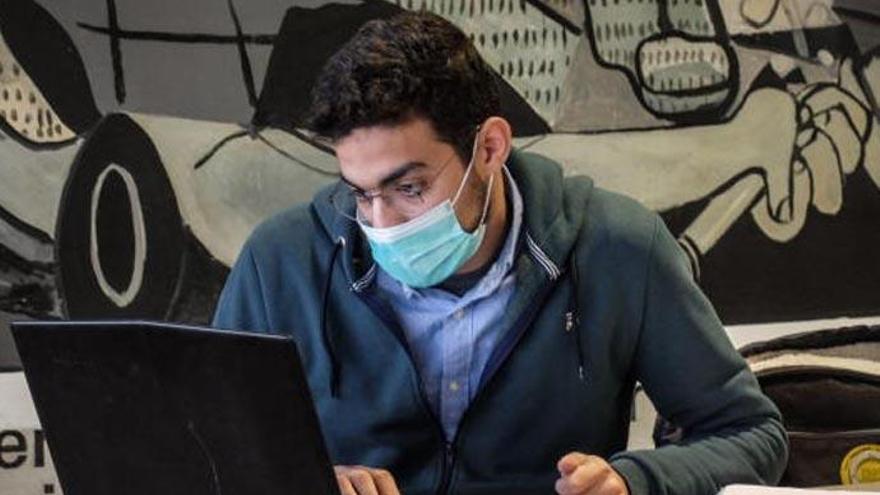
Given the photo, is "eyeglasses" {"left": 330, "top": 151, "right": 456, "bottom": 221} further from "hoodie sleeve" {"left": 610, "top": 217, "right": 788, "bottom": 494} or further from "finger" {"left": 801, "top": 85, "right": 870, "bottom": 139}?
"finger" {"left": 801, "top": 85, "right": 870, "bottom": 139}

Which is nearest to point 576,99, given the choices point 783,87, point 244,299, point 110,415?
point 783,87

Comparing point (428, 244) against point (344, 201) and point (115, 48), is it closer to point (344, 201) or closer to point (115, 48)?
point (344, 201)

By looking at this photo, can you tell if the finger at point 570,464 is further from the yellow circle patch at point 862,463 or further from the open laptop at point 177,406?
the yellow circle patch at point 862,463

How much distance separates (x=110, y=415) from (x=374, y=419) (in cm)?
53

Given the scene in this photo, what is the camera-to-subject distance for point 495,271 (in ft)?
5.36

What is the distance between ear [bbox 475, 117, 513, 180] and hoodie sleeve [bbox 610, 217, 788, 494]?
234 millimetres

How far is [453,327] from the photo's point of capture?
1.62 m

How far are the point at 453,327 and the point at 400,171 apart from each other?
0.79ft

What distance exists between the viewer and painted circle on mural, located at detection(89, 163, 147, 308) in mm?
2396

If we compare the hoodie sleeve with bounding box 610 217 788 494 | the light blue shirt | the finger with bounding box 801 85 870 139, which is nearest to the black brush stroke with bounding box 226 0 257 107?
the light blue shirt

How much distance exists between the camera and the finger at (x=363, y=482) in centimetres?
128

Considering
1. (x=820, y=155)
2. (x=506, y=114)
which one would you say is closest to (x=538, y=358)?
(x=506, y=114)

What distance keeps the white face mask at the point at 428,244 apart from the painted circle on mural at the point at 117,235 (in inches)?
36.9

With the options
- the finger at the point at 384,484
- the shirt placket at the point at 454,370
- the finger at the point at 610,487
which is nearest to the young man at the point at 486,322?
the shirt placket at the point at 454,370
